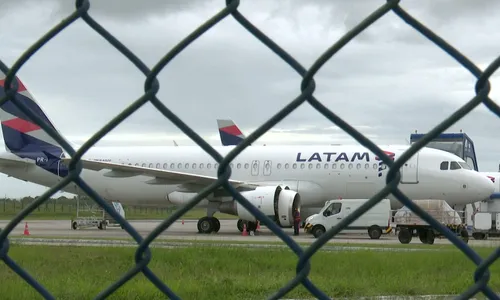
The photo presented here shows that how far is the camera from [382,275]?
9.19 m

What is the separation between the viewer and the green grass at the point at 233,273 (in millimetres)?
7648

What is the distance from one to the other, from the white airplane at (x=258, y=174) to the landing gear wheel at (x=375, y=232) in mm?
887

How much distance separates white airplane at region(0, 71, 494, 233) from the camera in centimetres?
2033

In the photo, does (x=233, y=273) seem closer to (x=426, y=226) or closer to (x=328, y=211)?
(x=426, y=226)

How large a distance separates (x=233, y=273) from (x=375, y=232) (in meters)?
10.4

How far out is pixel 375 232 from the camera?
1941cm

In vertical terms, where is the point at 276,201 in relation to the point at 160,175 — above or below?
below

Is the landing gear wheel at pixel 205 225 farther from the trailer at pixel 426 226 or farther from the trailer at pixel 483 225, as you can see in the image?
the trailer at pixel 483 225

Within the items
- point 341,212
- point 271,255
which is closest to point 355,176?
point 341,212

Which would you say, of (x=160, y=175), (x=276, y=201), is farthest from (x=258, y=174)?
(x=160, y=175)

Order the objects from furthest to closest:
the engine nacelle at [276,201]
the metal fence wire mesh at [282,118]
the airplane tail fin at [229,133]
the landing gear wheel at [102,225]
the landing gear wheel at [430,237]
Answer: the airplane tail fin at [229,133], the landing gear wheel at [102,225], the engine nacelle at [276,201], the landing gear wheel at [430,237], the metal fence wire mesh at [282,118]

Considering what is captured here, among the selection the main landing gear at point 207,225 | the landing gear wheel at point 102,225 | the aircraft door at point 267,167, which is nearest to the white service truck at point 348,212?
the aircraft door at point 267,167

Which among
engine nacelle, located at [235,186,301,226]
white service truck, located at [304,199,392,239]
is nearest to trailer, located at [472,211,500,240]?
white service truck, located at [304,199,392,239]

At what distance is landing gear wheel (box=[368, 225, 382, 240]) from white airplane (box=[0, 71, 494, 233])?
2.91ft
